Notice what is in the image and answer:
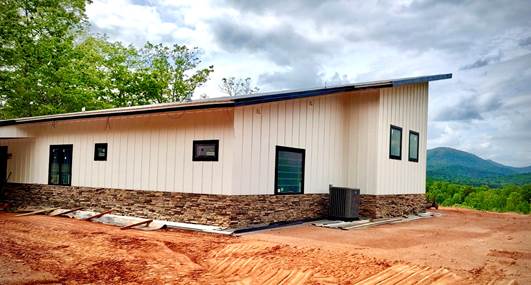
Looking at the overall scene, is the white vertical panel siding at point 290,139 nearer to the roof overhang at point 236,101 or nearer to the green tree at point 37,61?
the roof overhang at point 236,101

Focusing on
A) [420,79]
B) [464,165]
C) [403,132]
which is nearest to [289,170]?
[403,132]

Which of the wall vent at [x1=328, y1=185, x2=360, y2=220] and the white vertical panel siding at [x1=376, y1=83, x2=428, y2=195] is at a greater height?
the white vertical panel siding at [x1=376, y1=83, x2=428, y2=195]

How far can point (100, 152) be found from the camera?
43.8ft

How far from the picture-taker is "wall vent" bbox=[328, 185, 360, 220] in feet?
42.0

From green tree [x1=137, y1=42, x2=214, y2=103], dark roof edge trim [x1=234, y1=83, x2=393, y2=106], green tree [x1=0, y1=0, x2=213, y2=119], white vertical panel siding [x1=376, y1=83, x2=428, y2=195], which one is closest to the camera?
dark roof edge trim [x1=234, y1=83, x2=393, y2=106]

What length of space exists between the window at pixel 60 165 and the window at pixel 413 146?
11.5 meters

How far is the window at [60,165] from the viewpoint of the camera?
14234 millimetres

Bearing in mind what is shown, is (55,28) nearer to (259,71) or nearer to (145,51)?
(145,51)

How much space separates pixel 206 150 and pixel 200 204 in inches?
51.5

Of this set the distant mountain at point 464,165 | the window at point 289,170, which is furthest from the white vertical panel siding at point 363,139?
the distant mountain at point 464,165

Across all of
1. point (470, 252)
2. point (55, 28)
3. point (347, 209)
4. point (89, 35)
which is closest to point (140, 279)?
point (470, 252)

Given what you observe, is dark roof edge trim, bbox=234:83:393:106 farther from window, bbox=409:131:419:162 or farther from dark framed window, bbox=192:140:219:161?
window, bbox=409:131:419:162

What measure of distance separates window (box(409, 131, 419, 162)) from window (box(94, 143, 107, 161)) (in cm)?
1026

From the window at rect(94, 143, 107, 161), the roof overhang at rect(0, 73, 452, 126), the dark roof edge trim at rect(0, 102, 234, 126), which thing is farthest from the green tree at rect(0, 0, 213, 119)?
the window at rect(94, 143, 107, 161)
